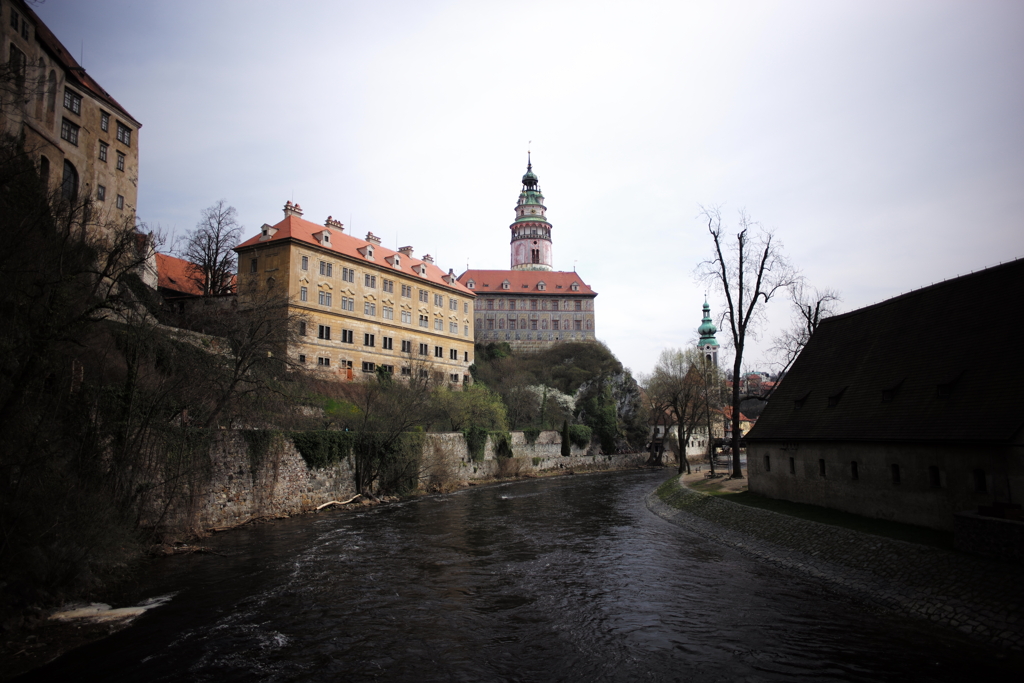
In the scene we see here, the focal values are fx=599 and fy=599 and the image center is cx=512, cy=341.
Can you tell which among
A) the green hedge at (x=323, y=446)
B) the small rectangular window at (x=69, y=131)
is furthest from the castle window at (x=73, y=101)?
the green hedge at (x=323, y=446)

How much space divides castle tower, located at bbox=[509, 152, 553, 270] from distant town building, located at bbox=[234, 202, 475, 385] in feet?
133

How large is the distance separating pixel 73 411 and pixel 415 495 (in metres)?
18.3

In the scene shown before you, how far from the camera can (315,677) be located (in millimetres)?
8875

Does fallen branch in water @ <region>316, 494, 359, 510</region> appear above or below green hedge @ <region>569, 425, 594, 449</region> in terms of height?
below

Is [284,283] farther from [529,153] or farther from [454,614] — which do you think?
[529,153]

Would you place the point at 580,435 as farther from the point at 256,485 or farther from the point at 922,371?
the point at 922,371

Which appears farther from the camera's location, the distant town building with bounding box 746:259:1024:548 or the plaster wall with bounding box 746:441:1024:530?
the distant town building with bounding box 746:259:1024:548

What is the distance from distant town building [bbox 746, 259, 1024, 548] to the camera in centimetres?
1270

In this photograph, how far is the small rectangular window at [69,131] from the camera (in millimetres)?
32781

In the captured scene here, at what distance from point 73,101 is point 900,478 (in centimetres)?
4365

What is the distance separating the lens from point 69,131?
33.5m

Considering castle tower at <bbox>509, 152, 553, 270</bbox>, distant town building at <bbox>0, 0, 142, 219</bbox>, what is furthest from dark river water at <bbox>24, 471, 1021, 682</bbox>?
castle tower at <bbox>509, 152, 553, 270</bbox>

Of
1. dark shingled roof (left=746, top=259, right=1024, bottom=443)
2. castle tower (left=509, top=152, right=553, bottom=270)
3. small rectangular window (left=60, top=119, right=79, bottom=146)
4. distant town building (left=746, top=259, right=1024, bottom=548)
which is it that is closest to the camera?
distant town building (left=746, top=259, right=1024, bottom=548)

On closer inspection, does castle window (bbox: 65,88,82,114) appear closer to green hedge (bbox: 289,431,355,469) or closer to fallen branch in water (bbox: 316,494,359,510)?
green hedge (bbox: 289,431,355,469)
